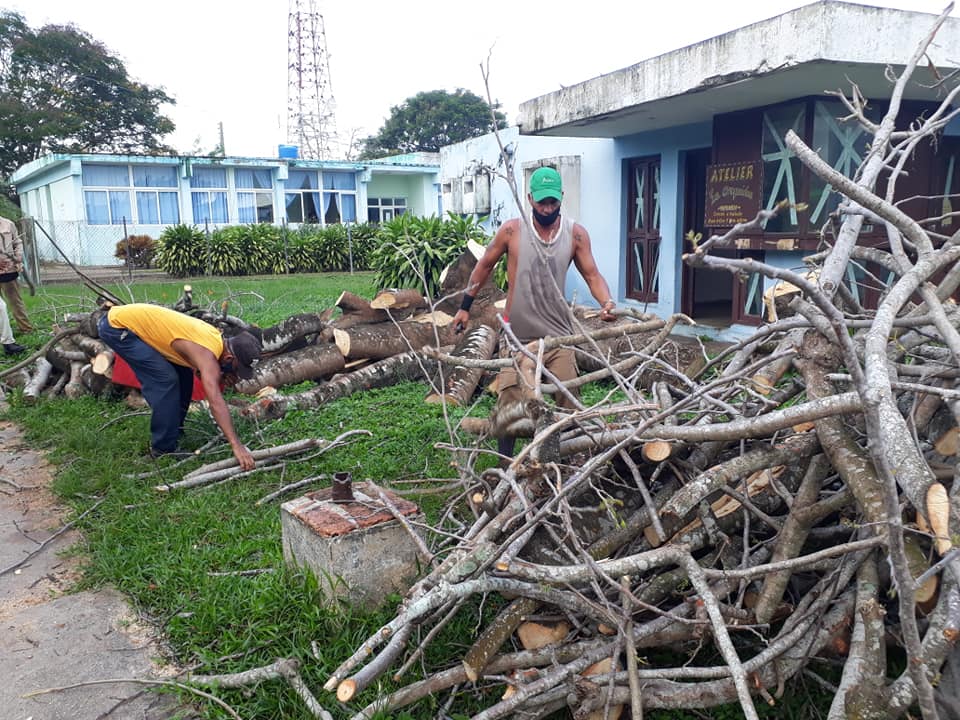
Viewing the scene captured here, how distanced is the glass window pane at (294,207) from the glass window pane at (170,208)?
389cm

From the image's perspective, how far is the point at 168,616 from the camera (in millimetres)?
3312

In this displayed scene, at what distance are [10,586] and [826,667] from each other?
3.64 meters

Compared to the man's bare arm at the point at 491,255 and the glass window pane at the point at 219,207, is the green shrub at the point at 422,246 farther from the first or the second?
the glass window pane at the point at 219,207

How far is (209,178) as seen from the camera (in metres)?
26.3

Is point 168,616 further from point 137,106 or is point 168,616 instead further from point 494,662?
point 137,106

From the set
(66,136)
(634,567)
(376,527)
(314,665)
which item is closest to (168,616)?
(314,665)

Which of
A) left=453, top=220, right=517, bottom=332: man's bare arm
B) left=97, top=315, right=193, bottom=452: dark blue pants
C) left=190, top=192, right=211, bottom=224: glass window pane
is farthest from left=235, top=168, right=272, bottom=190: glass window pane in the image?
left=453, top=220, right=517, bottom=332: man's bare arm

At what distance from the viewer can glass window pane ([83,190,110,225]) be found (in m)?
24.2

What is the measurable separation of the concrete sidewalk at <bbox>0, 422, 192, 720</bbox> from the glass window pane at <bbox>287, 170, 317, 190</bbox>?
24960 mm

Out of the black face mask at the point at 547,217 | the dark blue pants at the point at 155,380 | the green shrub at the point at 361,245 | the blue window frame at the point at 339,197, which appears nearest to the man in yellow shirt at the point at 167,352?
the dark blue pants at the point at 155,380

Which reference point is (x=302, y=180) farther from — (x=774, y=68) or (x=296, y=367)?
(x=774, y=68)

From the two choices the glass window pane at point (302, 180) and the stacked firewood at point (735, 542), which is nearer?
the stacked firewood at point (735, 542)

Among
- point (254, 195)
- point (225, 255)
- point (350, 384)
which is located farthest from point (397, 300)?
point (254, 195)

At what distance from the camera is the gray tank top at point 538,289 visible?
4.34m
